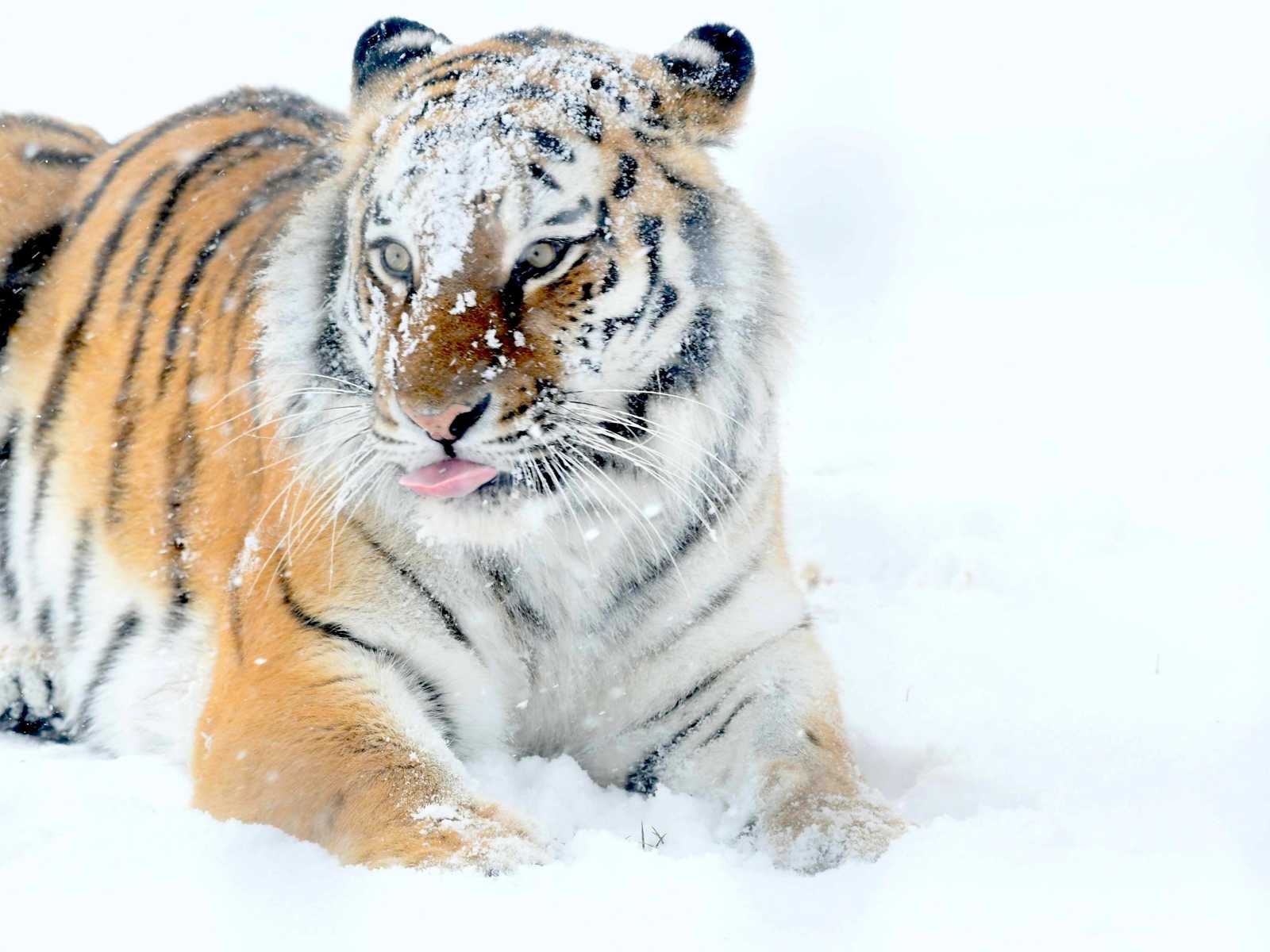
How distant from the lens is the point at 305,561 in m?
2.52

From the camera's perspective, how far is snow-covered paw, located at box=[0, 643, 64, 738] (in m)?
3.00

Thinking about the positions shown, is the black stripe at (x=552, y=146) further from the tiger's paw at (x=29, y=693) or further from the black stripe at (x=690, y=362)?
the tiger's paw at (x=29, y=693)

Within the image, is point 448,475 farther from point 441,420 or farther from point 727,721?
point 727,721

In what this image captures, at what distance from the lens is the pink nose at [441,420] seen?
2070 millimetres

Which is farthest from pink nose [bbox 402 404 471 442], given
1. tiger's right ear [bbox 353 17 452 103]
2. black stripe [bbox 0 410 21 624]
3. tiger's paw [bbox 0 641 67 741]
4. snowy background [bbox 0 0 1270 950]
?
black stripe [bbox 0 410 21 624]

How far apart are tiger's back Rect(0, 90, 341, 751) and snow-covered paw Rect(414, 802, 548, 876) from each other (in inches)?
37.3

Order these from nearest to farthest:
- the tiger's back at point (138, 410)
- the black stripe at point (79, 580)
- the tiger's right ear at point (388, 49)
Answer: the tiger's right ear at point (388, 49) < the tiger's back at point (138, 410) < the black stripe at point (79, 580)

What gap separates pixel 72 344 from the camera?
344cm

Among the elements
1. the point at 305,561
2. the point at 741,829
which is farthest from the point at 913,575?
the point at 305,561

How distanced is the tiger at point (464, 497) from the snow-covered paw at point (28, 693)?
1cm

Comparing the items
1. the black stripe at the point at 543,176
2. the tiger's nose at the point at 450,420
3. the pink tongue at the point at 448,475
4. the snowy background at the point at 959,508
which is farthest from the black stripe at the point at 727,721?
the black stripe at the point at 543,176

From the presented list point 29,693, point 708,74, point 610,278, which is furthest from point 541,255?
point 29,693

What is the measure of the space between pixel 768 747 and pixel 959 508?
7.38 ft

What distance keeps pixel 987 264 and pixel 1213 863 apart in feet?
20.7
